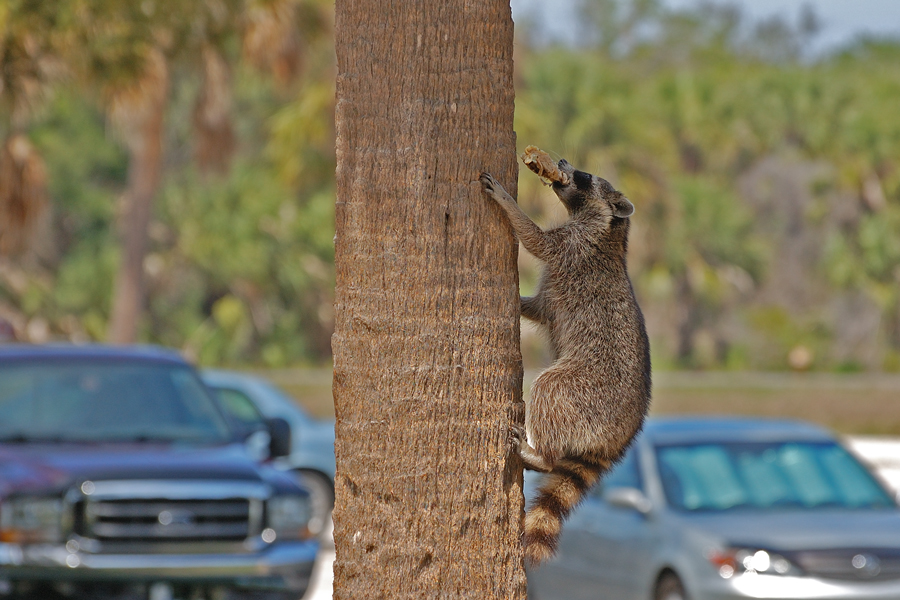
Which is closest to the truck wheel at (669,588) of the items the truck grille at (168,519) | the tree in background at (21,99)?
the truck grille at (168,519)

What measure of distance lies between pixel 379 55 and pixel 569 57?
30.4 meters

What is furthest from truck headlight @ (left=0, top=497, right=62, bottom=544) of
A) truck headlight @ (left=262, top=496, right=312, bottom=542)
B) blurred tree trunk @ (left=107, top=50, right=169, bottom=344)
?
blurred tree trunk @ (left=107, top=50, right=169, bottom=344)

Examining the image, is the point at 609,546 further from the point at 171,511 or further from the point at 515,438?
the point at 515,438

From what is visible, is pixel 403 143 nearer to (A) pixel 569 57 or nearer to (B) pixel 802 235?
(A) pixel 569 57

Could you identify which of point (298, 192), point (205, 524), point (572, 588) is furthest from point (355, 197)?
point (298, 192)

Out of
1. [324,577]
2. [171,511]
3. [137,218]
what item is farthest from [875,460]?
[171,511]

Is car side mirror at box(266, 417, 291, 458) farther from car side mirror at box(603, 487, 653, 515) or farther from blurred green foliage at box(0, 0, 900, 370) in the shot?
blurred green foliage at box(0, 0, 900, 370)

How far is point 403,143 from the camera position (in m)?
3.63

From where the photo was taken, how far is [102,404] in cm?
875

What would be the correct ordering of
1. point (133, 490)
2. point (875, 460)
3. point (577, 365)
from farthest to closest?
1. point (875, 460)
2. point (133, 490)
3. point (577, 365)

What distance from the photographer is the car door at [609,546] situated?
8.96 m

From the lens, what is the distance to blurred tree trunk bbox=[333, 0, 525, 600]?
3.59m

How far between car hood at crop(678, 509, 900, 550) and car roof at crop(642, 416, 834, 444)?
2.63 ft

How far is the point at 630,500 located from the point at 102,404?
134 inches
